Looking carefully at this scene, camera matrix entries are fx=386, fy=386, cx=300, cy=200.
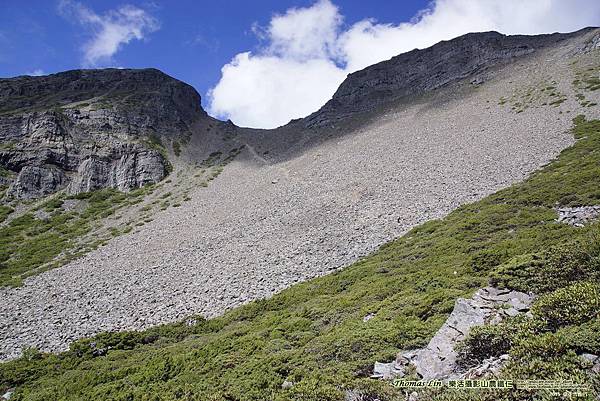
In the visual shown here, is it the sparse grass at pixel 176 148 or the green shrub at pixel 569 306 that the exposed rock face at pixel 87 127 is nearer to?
the sparse grass at pixel 176 148

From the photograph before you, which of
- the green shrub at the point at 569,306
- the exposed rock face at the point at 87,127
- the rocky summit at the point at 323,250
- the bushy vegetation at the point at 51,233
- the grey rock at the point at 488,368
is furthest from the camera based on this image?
the exposed rock face at the point at 87,127

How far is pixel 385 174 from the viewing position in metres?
40.7

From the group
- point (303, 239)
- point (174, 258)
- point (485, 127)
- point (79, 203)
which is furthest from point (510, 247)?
point (79, 203)

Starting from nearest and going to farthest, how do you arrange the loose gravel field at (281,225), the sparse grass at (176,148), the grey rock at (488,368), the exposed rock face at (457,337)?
1. the grey rock at (488,368)
2. the exposed rock face at (457,337)
3. the loose gravel field at (281,225)
4. the sparse grass at (176,148)

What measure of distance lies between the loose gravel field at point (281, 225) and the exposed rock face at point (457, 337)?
12.8 metres

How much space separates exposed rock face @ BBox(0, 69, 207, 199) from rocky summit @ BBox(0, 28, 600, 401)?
471 mm

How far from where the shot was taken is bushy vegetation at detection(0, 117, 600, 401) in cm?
916

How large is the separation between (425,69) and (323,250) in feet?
243

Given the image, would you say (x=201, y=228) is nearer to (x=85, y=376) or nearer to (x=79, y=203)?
(x=85, y=376)

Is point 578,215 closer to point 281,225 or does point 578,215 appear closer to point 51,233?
point 281,225

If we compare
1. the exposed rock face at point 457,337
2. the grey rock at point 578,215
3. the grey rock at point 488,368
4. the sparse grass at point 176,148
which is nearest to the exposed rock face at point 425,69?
the sparse grass at point 176,148

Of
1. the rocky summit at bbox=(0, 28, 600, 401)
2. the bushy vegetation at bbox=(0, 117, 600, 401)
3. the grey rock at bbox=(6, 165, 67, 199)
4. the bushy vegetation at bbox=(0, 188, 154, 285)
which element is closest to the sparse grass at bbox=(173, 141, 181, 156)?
the rocky summit at bbox=(0, 28, 600, 401)

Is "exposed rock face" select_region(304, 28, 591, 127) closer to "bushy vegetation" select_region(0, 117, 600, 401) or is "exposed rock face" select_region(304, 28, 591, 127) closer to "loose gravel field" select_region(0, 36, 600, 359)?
"loose gravel field" select_region(0, 36, 600, 359)

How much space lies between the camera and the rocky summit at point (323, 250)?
A: 34.6 ft
